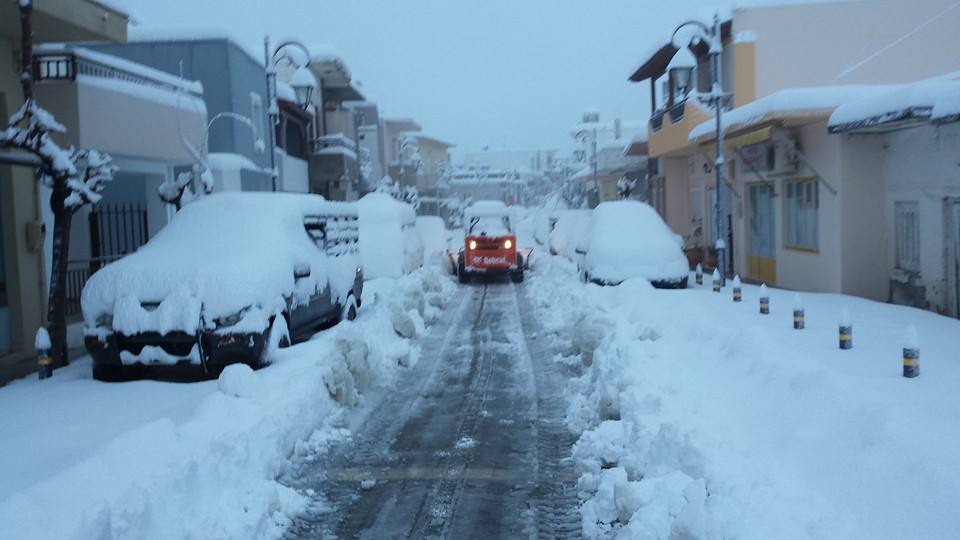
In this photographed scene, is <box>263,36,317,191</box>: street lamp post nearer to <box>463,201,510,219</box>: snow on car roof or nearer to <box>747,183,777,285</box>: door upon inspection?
<box>463,201,510,219</box>: snow on car roof

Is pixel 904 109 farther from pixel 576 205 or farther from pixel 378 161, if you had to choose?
pixel 576 205

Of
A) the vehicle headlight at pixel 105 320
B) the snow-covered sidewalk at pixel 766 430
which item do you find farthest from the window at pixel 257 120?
the snow-covered sidewalk at pixel 766 430

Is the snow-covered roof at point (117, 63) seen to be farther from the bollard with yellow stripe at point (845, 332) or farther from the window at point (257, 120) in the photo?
the bollard with yellow stripe at point (845, 332)

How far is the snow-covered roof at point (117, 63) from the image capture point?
12570 mm

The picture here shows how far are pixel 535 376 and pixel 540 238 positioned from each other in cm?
3192

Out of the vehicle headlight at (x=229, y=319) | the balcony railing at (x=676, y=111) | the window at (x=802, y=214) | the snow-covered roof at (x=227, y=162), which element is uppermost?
the balcony railing at (x=676, y=111)

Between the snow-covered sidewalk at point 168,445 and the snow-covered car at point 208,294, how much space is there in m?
0.31

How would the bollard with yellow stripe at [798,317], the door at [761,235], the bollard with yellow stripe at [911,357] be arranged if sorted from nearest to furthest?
1. the bollard with yellow stripe at [911,357]
2. the bollard with yellow stripe at [798,317]
3. the door at [761,235]

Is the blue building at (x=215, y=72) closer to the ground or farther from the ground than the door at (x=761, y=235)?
farther from the ground

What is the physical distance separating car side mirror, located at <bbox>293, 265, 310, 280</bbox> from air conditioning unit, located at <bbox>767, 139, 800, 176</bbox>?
34.3 feet

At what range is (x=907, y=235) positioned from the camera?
13.9m

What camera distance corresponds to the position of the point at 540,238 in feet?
140

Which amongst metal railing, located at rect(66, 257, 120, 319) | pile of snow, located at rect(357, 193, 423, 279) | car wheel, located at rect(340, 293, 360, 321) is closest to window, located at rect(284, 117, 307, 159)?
pile of snow, located at rect(357, 193, 423, 279)

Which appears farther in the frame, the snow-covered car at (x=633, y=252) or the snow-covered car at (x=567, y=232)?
the snow-covered car at (x=567, y=232)
